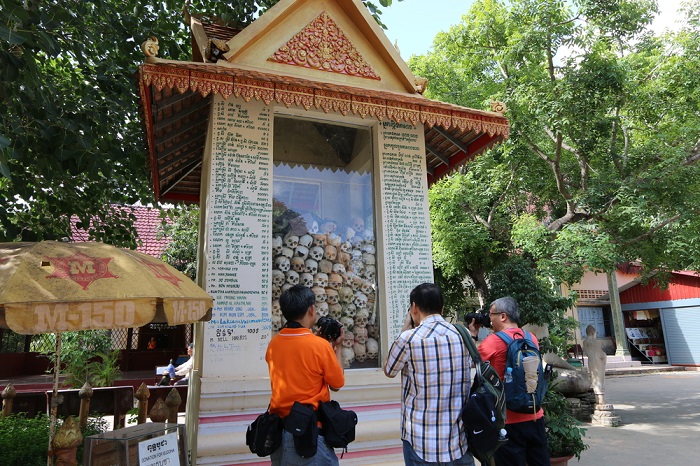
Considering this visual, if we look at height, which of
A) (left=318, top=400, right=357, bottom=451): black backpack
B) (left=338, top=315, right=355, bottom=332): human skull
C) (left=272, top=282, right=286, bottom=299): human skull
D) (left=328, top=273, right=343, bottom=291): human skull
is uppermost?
(left=328, top=273, right=343, bottom=291): human skull

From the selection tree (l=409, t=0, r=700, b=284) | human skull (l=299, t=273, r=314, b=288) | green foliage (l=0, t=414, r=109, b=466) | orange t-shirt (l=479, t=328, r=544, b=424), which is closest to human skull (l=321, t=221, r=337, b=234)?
human skull (l=299, t=273, r=314, b=288)

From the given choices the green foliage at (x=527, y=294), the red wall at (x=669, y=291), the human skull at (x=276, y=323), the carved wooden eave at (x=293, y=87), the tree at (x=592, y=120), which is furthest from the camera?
the red wall at (x=669, y=291)


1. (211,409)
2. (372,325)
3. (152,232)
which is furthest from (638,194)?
(152,232)

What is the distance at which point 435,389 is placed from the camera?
2.76 m

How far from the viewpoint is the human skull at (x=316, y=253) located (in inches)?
201

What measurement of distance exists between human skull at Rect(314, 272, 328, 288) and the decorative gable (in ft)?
7.44

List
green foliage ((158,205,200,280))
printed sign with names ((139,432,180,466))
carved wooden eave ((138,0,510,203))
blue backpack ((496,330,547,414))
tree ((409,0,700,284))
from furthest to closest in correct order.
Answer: green foliage ((158,205,200,280))
tree ((409,0,700,284))
carved wooden eave ((138,0,510,203))
blue backpack ((496,330,547,414))
printed sign with names ((139,432,180,466))

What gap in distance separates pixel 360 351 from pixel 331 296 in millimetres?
650

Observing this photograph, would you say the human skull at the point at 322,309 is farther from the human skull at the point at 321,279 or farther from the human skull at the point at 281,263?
the human skull at the point at 281,263

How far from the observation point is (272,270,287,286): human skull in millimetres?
4883

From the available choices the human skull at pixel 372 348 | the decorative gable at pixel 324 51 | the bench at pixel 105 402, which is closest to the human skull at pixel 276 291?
the human skull at pixel 372 348

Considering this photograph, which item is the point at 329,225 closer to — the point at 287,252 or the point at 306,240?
the point at 306,240

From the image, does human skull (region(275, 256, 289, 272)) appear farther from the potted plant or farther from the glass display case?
the potted plant

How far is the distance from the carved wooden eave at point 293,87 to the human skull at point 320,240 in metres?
1.34
